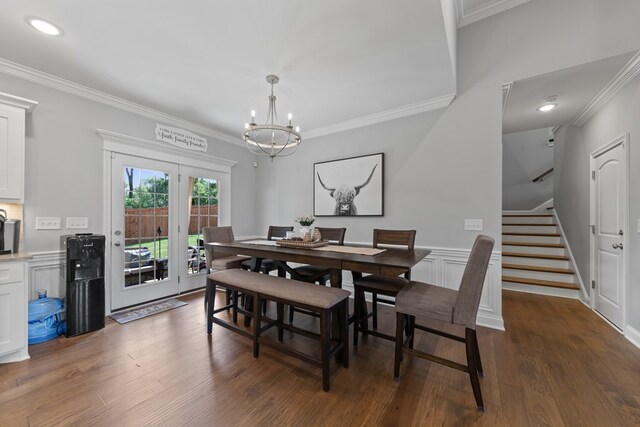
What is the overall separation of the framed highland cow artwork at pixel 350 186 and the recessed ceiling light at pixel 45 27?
305 centimetres

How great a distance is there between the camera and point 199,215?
4047mm

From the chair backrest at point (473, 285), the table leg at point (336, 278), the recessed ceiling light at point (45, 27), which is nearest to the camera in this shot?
the chair backrest at point (473, 285)

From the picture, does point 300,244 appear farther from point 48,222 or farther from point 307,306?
point 48,222

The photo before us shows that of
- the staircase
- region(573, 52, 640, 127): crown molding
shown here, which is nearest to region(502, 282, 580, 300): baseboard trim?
the staircase

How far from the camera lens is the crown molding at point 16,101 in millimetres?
2146

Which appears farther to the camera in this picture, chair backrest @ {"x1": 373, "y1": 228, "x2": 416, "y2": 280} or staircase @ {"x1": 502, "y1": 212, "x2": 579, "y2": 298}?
staircase @ {"x1": 502, "y1": 212, "x2": 579, "y2": 298}

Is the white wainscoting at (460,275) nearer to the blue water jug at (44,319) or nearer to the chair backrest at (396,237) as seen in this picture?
the chair backrest at (396,237)

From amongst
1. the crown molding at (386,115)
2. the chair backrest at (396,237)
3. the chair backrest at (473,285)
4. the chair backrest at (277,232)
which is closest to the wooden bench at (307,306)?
the chair backrest at (473,285)

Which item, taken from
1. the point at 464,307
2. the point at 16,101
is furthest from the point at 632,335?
the point at 16,101

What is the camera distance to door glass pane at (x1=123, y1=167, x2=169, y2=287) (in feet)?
10.7

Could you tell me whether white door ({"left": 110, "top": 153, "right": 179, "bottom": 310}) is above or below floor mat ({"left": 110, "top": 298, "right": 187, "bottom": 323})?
above

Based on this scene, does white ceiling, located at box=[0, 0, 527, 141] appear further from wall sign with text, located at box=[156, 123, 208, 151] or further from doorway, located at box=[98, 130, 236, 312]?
doorway, located at box=[98, 130, 236, 312]

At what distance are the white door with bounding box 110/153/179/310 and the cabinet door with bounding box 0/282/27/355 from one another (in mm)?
988

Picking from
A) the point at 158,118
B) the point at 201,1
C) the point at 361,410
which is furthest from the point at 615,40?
the point at 158,118
